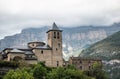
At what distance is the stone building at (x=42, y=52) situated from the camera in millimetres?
117188

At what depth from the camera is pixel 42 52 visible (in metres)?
121

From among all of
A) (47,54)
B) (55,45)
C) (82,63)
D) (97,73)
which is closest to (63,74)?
(47,54)

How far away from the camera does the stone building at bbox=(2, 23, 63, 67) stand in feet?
384

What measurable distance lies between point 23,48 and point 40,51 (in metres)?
6.14

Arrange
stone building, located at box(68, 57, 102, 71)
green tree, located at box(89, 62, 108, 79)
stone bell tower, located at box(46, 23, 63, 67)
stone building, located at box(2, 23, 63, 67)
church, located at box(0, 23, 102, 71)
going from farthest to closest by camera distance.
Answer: stone building, located at box(68, 57, 102, 71)
stone bell tower, located at box(46, 23, 63, 67)
green tree, located at box(89, 62, 108, 79)
church, located at box(0, 23, 102, 71)
stone building, located at box(2, 23, 63, 67)

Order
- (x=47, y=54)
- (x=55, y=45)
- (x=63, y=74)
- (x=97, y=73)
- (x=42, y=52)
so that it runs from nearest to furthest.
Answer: (x=63, y=74) → (x=97, y=73) → (x=42, y=52) → (x=47, y=54) → (x=55, y=45)

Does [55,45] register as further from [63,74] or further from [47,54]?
[63,74]

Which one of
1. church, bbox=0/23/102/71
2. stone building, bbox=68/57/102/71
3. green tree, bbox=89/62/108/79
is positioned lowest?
green tree, bbox=89/62/108/79

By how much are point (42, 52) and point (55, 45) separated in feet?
16.9

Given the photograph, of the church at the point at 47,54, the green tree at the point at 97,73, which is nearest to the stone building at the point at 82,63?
the church at the point at 47,54

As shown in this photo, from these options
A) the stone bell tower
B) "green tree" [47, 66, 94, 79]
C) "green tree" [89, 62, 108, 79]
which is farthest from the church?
"green tree" [47, 66, 94, 79]

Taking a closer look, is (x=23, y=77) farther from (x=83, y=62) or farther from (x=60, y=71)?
(x=83, y=62)

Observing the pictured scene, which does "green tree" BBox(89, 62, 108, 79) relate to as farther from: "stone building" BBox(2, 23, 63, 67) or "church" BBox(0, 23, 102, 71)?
"stone building" BBox(2, 23, 63, 67)

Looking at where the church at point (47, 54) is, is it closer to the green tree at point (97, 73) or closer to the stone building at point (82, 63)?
the stone building at point (82, 63)
